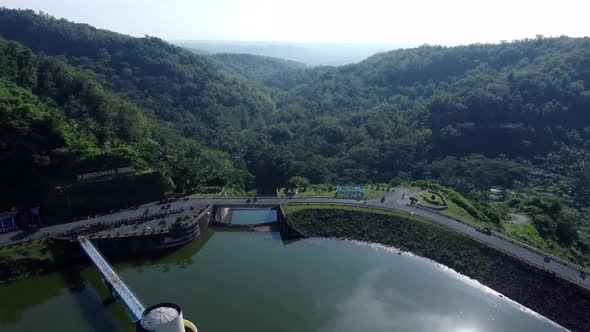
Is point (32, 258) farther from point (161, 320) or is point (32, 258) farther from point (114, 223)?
point (161, 320)

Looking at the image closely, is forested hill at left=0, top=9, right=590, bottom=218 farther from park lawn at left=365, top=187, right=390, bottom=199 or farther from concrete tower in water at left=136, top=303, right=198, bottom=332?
concrete tower in water at left=136, top=303, right=198, bottom=332

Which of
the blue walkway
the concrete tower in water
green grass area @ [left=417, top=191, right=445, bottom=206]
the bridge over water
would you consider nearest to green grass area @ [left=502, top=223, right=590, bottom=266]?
green grass area @ [left=417, top=191, right=445, bottom=206]

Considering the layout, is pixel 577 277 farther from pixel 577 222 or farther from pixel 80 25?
pixel 80 25

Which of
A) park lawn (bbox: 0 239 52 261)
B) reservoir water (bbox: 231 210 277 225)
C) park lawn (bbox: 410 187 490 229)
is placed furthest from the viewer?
reservoir water (bbox: 231 210 277 225)

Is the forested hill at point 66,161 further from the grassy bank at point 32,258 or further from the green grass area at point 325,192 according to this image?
the green grass area at point 325,192

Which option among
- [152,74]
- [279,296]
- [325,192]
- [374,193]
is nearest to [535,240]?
[374,193]
